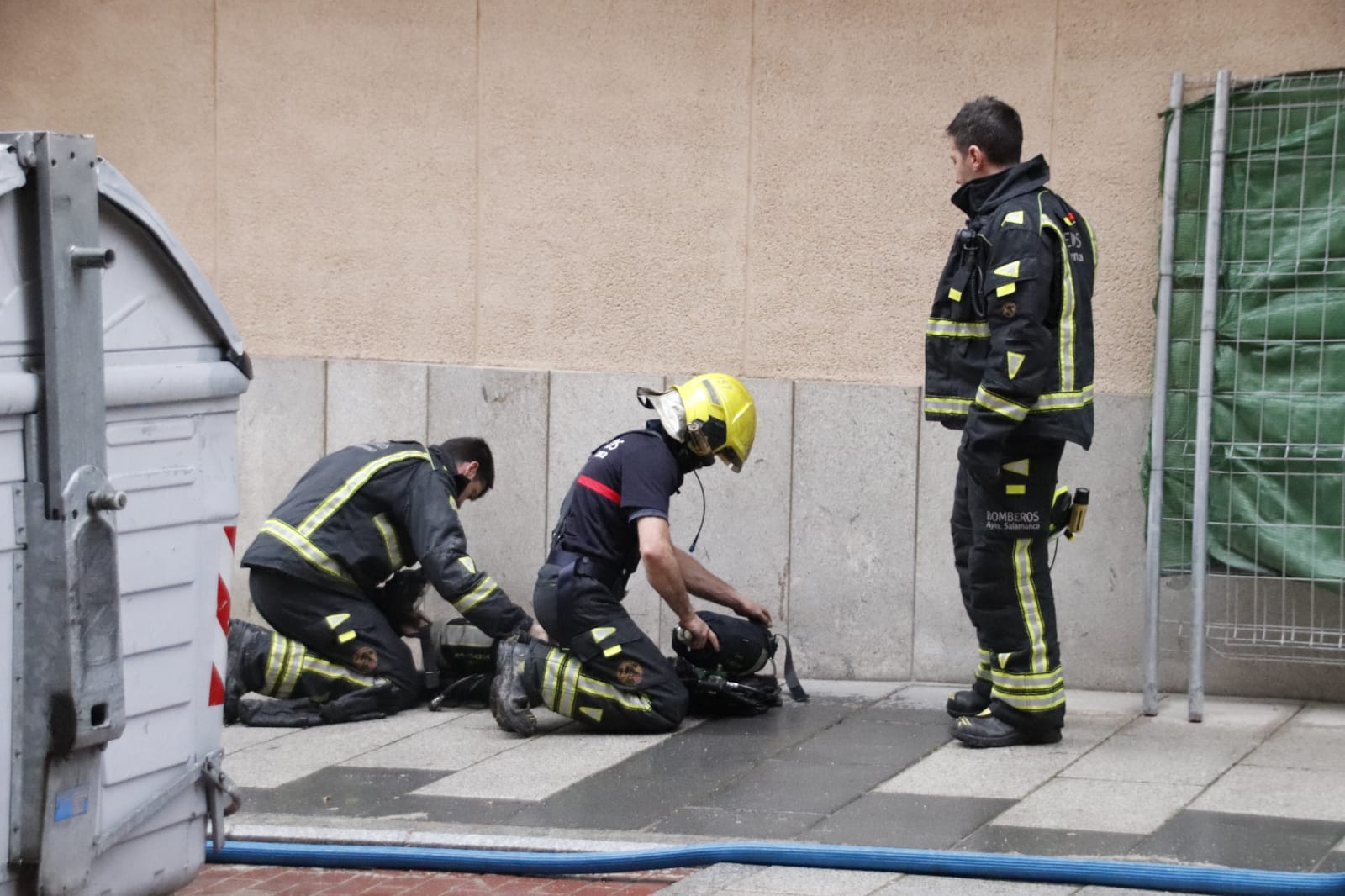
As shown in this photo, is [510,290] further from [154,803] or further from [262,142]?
[154,803]

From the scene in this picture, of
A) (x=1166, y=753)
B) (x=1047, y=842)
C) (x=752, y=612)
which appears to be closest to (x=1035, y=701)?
(x=1166, y=753)

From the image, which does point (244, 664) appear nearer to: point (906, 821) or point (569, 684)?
point (569, 684)

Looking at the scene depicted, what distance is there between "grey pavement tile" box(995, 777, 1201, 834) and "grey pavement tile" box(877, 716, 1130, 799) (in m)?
0.10

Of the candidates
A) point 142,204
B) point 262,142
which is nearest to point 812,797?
point 142,204

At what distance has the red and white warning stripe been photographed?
404 cm

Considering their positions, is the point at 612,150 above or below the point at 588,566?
above

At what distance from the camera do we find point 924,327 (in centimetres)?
715

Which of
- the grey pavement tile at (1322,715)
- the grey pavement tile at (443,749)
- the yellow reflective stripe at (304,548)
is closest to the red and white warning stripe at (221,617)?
the grey pavement tile at (443,749)

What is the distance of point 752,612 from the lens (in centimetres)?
671

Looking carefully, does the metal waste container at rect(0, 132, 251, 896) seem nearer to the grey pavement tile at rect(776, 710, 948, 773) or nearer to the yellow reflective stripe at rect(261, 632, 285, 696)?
the grey pavement tile at rect(776, 710, 948, 773)

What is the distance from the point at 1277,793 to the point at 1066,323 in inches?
66.8

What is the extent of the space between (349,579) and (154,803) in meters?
2.95

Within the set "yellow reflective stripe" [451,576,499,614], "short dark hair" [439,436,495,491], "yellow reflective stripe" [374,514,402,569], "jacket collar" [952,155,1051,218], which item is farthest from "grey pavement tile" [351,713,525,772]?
"jacket collar" [952,155,1051,218]

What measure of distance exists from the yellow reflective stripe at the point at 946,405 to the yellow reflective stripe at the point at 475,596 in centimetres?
186
